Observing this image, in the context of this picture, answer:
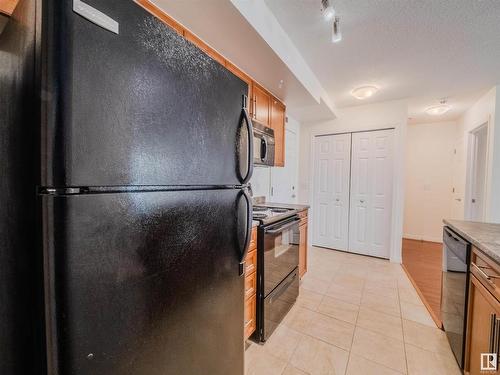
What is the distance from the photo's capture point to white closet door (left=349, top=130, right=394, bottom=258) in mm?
3547

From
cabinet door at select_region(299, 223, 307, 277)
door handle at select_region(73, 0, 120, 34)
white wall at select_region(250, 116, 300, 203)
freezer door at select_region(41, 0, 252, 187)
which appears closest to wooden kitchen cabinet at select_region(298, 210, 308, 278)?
cabinet door at select_region(299, 223, 307, 277)

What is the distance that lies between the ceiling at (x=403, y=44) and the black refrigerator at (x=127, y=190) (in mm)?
1439

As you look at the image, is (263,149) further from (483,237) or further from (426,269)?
(426,269)

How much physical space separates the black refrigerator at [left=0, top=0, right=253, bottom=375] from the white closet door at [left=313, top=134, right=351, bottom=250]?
11.3ft

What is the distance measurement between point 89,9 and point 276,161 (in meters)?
2.35

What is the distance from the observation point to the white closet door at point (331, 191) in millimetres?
3895

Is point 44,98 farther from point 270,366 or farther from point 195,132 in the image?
point 270,366

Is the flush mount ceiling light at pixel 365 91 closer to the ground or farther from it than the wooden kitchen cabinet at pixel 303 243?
farther from it

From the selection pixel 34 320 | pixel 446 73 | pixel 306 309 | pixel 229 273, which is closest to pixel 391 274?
pixel 306 309

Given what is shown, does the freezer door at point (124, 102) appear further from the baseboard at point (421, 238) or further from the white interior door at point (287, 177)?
the baseboard at point (421, 238)

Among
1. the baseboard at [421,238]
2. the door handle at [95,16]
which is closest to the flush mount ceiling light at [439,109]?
the baseboard at [421,238]

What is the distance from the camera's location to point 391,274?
119 inches

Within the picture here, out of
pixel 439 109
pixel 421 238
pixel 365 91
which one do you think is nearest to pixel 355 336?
pixel 365 91

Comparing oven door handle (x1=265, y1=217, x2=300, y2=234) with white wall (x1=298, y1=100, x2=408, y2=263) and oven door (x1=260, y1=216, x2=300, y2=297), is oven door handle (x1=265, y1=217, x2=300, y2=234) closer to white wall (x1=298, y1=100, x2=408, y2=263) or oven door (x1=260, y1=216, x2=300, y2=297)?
oven door (x1=260, y1=216, x2=300, y2=297)
